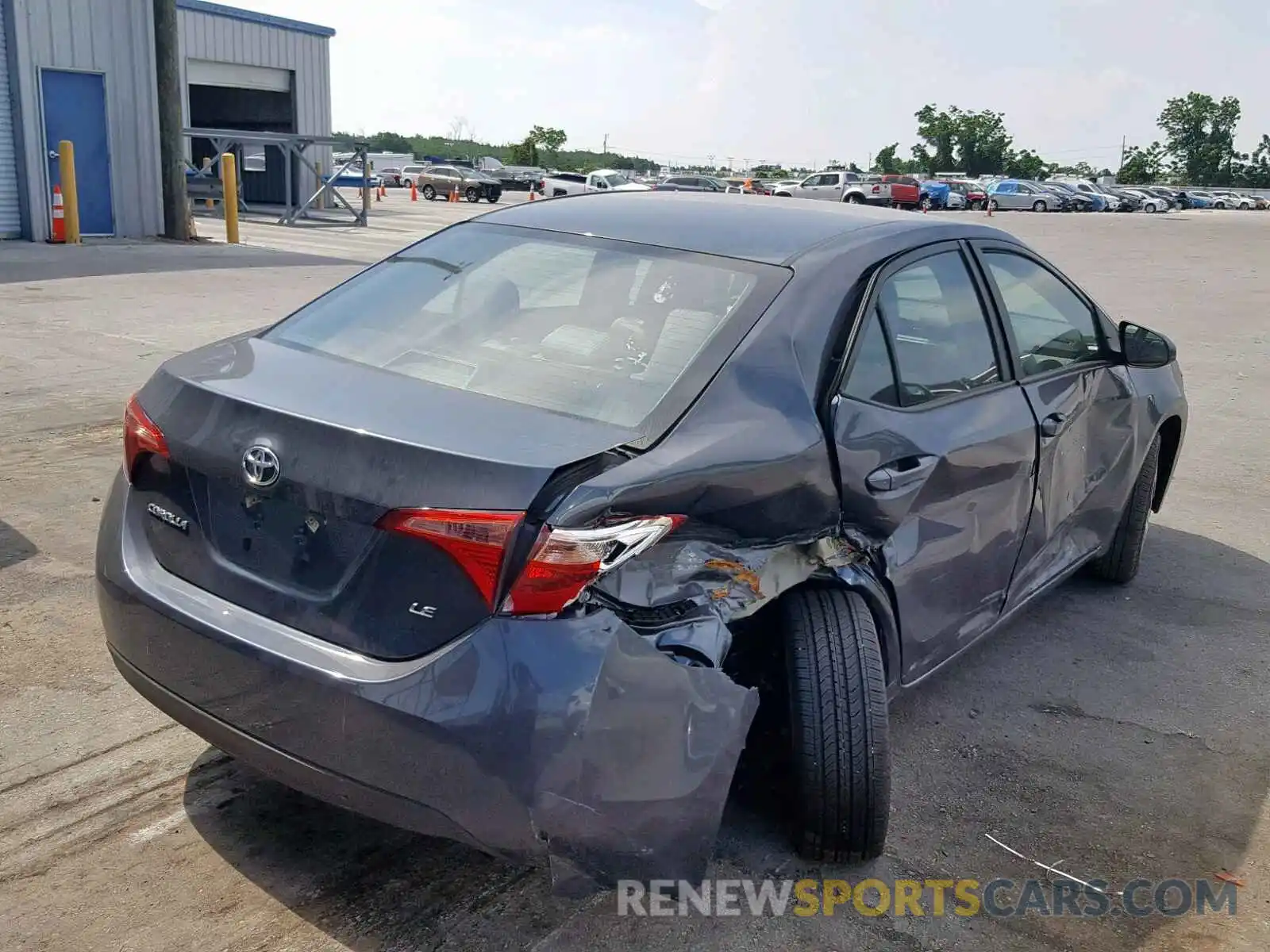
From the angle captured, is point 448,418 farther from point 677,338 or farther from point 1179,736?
point 1179,736

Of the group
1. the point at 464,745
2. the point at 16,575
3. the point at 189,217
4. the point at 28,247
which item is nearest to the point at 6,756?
the point at 16,575

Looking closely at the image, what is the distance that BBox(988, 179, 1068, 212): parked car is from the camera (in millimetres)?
58438

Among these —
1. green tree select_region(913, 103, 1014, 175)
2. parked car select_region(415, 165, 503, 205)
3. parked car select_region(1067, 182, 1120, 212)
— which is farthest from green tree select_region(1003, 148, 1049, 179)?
parked car select_region(415, 165, 503, 205)

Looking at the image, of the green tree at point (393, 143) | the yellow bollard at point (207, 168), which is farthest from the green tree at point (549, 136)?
the yellow bollard at point (207, 168)

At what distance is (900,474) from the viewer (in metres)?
3.23

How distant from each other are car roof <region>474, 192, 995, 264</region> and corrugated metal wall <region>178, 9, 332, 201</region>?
2875 cm

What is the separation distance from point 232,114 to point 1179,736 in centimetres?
3893

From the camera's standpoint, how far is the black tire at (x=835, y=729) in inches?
117

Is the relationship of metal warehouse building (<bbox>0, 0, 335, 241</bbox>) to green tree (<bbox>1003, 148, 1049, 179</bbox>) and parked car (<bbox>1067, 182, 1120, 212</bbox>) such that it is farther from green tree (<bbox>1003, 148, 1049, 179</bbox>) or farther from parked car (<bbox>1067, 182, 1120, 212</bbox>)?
green tree (<bbox>1003, 148, 1049, 179</bbox>)

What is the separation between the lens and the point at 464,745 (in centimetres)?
238

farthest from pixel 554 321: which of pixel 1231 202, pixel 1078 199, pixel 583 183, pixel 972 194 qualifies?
pixel 1231 202

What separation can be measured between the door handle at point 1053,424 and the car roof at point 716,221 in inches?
26.7

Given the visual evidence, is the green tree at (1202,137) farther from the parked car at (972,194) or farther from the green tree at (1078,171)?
the parked car at (972,194)

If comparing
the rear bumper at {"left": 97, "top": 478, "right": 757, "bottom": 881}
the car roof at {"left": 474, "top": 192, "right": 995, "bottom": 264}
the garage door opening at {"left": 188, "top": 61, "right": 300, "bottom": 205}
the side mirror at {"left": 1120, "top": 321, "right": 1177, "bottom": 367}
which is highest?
the garage door opening at {"left": 188, "top": 61, "right": 300, "bottom": 205}
